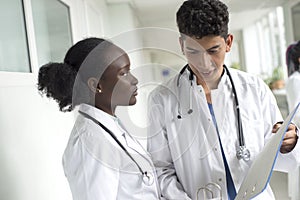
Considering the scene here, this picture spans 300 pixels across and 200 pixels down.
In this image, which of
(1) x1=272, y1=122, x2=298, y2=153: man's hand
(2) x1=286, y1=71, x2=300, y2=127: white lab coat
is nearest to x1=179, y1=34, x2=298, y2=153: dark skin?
(1) x1=272, y1=122, x2=298, y2=153: man's hand

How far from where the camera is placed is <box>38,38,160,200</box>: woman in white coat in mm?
887

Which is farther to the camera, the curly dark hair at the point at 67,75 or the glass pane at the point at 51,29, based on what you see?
the glass pane at the point at 51,29

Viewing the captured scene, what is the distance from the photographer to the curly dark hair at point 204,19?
1.02 metres

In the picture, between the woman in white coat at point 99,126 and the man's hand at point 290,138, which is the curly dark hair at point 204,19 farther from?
the man's hand at point 290,138

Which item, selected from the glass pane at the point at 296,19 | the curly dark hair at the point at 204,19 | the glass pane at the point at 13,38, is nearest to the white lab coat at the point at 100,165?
the curly dark hair at the point at 204,19

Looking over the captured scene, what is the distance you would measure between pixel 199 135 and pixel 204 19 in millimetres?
353

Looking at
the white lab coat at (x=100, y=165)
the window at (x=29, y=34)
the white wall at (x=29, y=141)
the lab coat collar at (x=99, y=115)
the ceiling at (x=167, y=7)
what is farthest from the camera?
the ceiling at (x=167, y=7)

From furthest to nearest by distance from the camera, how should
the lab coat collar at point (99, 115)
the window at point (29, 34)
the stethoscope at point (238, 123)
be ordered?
1. the window at point (29, 34)
2. the stethoscope at point (238, 123)
3. the lab coat collar at point (99, 115)

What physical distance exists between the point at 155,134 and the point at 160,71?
206mm

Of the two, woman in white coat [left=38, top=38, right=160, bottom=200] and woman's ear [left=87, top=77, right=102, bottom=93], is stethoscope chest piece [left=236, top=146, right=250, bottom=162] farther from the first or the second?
woman's ear [left=87, top=77, right=102, bottom=93]

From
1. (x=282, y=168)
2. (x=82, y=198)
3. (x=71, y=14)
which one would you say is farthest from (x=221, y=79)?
(x=71, y=14)

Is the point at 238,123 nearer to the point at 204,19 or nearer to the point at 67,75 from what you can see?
the point at 204,19

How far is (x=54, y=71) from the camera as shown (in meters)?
1.04

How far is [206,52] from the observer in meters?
1.03
